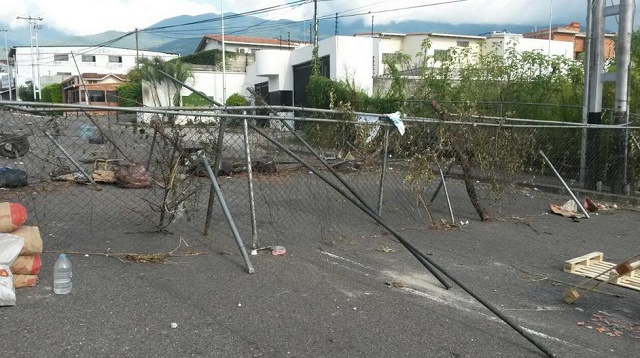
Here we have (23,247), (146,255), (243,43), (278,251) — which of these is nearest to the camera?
(23,247)

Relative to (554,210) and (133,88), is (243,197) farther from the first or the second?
→ (133,88)

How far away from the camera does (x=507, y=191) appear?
9234 mm

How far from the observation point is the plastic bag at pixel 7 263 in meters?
4.28

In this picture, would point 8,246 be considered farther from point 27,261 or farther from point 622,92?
point 622,92

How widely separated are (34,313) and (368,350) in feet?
8.38

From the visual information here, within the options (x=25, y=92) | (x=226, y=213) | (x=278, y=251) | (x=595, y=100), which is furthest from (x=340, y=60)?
(x=25, y=92)

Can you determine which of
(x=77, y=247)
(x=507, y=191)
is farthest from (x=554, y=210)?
(x=77, y=247)

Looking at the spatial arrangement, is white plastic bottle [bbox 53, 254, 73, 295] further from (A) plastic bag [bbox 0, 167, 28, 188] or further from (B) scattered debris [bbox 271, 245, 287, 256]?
(A) plastic bag [bbox 0, 167, 28, 188]

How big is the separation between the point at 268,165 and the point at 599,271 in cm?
600

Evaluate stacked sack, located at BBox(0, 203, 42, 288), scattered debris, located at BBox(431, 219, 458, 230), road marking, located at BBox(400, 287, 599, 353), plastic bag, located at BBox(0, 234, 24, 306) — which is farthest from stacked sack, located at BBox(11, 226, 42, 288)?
scattered debris, located at BBox(431, 219, 458, 230)

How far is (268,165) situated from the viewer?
9906 millimetres

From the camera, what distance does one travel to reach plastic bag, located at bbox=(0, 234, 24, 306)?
14.0ft

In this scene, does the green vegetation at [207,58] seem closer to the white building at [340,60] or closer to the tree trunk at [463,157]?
the white building at [340,60]

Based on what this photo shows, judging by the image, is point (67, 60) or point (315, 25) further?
point (67, 60)
